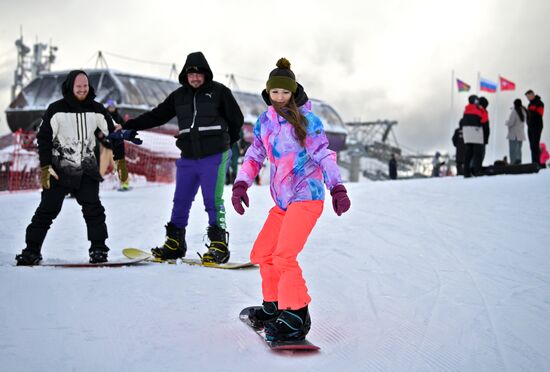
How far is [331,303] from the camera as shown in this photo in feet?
12.9

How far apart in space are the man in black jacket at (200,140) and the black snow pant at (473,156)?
7.60 metres

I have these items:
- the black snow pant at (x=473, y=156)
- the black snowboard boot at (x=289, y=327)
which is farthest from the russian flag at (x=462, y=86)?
the black snowboard boot at (x=289, y=327)

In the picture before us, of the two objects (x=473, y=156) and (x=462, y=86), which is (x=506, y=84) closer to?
(x=462, y=86)

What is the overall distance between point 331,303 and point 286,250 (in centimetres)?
106

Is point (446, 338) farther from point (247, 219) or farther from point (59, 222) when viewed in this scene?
point (59, 222)

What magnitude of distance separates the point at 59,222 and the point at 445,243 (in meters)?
5.37

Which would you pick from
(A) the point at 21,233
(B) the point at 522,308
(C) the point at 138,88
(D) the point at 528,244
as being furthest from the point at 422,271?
(C) the point at 138,88

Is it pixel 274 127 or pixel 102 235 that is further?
pixel 102 235

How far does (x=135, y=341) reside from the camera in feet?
9.47

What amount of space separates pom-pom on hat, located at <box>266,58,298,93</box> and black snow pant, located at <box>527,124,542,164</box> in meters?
10.5

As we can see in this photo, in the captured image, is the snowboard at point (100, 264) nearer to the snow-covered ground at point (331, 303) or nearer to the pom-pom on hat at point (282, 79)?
the snow-covered ground at point (331, 303)

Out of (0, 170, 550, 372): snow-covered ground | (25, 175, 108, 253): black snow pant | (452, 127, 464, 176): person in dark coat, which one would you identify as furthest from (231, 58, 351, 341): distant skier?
(452, 127, 464, 176): person in dark coat

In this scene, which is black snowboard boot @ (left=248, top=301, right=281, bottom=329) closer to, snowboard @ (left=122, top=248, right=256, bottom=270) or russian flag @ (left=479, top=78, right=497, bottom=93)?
snowboard @ (left=122, top=248, right=256, bottom=270)

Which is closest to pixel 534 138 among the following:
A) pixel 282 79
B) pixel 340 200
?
pixel 282 79
